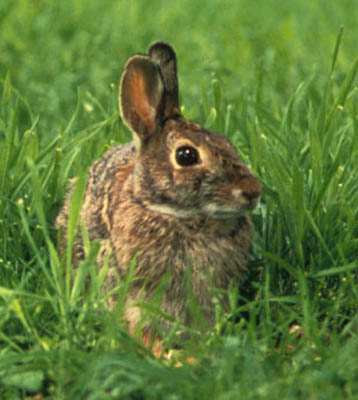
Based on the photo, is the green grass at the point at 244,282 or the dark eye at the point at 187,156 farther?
the dark eye at the point at 187,156

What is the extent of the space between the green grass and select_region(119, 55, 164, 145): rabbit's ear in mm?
292

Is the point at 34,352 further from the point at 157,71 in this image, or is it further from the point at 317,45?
the point at 317,45

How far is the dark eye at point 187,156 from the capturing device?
12.6ft

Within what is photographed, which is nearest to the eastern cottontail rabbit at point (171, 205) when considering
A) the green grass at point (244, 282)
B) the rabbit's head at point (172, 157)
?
the rabbit's head at point (172, 157)

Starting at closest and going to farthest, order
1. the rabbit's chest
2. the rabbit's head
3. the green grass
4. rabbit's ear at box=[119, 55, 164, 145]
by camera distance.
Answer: the green grass, the rabbit's head, the rabbit's chest, rabbit's ear at box=[119, 55, 164, 145]

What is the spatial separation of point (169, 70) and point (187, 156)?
0.48 m

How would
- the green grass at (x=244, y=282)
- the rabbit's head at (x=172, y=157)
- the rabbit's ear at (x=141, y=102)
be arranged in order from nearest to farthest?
the green grass at (x=244, y=282) → the rabbit's head at (x=172, y=157) → the rabbit's ear at (x=141, y=102)

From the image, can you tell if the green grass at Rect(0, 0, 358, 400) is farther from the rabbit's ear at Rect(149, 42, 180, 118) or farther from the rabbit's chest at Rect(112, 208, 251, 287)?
the rabbit's ear at Rect(149, 42, 180, 118)

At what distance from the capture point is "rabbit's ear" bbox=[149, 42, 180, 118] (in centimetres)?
410

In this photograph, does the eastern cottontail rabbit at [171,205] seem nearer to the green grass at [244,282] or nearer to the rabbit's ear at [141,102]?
the rabbit's ear at [141,102]

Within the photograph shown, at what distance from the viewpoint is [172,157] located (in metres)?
3.92

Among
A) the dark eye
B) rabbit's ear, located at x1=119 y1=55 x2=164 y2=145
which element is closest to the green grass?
rabbit's ear, located at x1=119 y1=55 x2=164 y2=145

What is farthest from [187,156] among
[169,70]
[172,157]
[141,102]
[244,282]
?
[244,282]

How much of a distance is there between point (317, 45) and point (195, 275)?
175 inches
